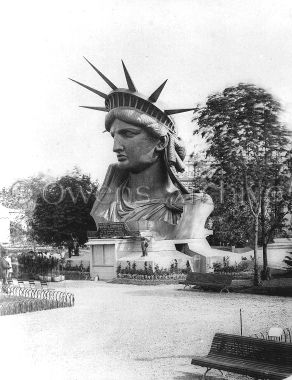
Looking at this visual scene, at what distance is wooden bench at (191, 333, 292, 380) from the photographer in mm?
8031

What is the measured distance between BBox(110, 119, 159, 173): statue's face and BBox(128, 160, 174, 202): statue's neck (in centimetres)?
91

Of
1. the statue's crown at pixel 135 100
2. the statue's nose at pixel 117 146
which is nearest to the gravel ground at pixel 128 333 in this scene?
the statue's nose at pixel 117 146

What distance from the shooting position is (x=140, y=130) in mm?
31938

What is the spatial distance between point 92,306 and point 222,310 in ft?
14.0

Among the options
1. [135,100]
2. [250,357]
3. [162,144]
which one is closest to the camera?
[250,357]

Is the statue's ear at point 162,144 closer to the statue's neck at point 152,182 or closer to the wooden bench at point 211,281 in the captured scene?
the statue's neck at point 152,182

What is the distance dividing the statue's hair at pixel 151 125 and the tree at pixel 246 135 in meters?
10.3

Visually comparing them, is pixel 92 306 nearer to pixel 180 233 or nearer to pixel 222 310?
pixel 222 310

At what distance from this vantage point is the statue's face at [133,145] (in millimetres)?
32062

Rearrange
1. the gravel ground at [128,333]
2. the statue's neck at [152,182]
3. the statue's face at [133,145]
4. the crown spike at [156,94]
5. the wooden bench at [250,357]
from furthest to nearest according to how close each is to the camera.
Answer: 1. the statue's neck at [152,182]
2. the statue's face at [133,145]
3. the crown spike at [156,94]
4. the gravel ground at [128,333]
5. the wooden bench at [250,357]

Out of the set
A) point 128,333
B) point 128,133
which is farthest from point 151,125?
point 128,333

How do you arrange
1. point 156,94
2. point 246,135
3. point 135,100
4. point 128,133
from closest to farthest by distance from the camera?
point 246,135 < point 156,94 < point 135,100 < point 128,133

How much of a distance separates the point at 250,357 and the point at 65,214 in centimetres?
3680

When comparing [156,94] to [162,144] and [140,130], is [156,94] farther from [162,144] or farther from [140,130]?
[162,144]
